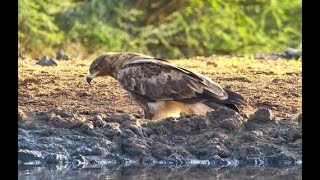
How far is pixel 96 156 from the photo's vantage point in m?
9.37

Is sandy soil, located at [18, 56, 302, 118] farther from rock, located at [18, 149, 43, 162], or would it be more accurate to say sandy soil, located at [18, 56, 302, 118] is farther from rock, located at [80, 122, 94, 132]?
rock, located at [18, 149, 43, 162]

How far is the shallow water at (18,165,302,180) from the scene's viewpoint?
8.66 metres

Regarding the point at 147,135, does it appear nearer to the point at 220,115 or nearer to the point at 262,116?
the point at 220,115

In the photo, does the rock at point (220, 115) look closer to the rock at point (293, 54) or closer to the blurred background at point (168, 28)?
the rock at point (293, 54)

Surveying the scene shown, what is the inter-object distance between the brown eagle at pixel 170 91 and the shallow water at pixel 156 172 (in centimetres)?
122

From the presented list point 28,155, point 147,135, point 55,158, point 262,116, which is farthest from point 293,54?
point 28,155

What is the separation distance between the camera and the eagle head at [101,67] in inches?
431

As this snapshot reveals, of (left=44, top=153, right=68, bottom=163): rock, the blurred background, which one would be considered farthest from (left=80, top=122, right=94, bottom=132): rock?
the blurred background

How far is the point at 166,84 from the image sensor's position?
1038 centimetres

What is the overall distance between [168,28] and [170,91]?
7627 mm

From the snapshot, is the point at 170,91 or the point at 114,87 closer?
the point at 170,91

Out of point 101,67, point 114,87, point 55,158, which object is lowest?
point 55,158

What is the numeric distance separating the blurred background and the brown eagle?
249 inches
